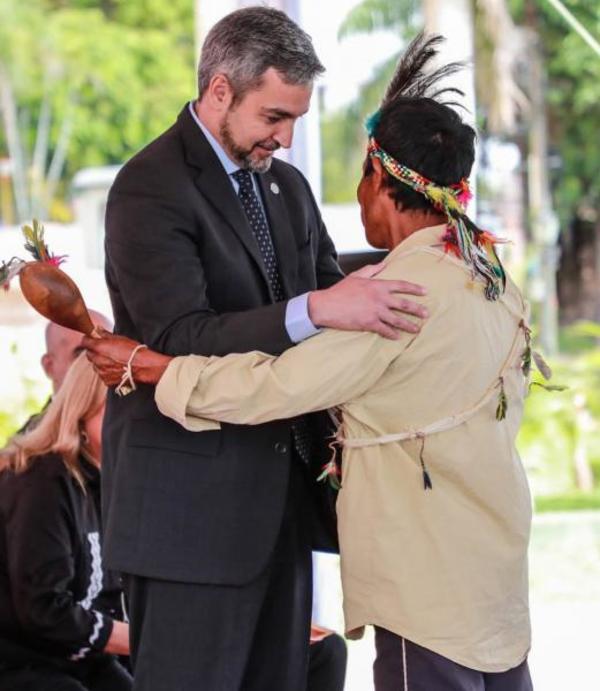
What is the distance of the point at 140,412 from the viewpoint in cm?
233

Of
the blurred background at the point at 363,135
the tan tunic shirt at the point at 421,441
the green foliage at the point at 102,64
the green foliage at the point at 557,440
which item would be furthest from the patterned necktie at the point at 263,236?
the green foliage at the point at 102,64

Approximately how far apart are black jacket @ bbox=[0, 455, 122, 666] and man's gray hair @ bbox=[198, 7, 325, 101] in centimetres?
106

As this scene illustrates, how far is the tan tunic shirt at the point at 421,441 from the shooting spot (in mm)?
2098

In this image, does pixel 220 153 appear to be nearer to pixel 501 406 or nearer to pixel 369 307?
pixel 369 307

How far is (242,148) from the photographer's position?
235 cm

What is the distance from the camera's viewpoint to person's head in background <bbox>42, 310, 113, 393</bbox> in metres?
3.42

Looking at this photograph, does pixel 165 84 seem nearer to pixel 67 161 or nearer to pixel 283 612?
pixel 67 161

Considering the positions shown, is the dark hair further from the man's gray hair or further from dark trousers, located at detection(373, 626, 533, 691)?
dark trousers, located at detection(373, 626, 533, 691)

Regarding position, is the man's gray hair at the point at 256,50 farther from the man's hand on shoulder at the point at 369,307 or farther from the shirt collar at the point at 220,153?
the man's hand on shoulder at the point at 369,307

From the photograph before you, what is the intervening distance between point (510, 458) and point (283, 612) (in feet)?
1.75

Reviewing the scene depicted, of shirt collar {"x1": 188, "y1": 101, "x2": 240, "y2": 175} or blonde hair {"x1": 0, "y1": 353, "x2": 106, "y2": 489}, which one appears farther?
blonde hair {"x1": 0, "y1": 353, "x2": 106, "y2": 489}

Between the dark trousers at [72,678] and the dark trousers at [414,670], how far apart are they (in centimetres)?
97

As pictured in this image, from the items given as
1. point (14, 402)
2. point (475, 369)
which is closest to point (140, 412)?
point (475, 369)

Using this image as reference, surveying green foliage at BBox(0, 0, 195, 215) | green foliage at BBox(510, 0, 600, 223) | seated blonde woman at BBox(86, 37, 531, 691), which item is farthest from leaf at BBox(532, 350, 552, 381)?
green foliage at BBox(0, 0, 195, 215)
